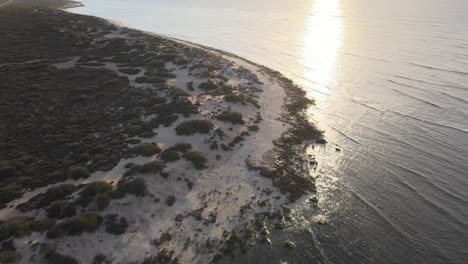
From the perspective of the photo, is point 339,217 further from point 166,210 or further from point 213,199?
point 166,210

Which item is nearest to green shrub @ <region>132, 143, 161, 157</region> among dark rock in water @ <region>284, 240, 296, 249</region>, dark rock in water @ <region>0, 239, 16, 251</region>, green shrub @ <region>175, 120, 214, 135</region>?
green shrub @ <region>175, 120, 214, 135</region>

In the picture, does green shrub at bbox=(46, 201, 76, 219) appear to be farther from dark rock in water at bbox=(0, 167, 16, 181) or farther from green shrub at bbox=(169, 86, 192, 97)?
green shrub at bbox=(169, 86, 192, 97)

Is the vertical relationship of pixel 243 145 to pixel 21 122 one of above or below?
above

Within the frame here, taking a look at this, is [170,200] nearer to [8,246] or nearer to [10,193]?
[8,246]

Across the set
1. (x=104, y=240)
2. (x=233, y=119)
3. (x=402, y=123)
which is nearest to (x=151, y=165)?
(x=104, y=240)

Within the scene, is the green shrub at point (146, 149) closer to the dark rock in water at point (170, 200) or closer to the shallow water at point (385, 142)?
the dark rock in water at point (170, 200)

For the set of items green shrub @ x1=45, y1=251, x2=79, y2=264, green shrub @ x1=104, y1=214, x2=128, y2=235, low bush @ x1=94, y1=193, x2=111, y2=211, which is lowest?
green shrub @ x1=45, y1=251, x2=79, y2=264
